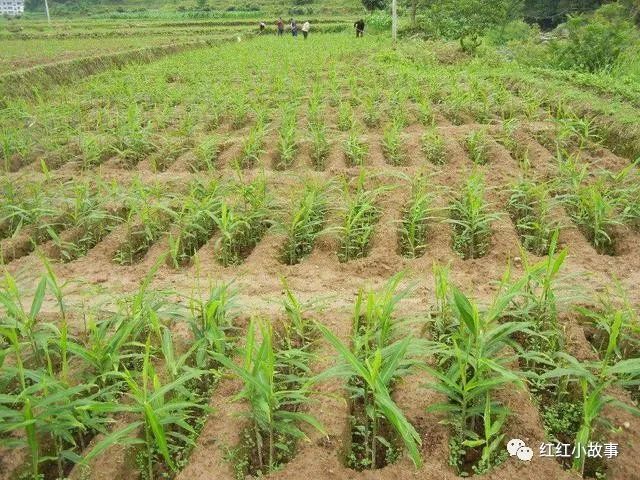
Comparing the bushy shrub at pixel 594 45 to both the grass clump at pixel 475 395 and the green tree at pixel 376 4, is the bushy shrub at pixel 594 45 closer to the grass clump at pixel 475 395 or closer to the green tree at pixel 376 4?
the grass clump at pixel 475 395

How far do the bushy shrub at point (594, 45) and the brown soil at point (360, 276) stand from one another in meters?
4.07

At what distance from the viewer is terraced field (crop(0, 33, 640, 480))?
1.71 meters

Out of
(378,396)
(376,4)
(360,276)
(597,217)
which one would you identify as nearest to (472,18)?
(597,217)

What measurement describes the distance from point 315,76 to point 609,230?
6.11 m

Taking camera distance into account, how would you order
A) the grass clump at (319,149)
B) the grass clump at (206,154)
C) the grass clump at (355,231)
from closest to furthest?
the grass clump at (355,231)
the grass clump at (206,154)
the grass clump at (319,149)

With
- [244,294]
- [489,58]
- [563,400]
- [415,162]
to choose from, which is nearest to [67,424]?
[244,294]

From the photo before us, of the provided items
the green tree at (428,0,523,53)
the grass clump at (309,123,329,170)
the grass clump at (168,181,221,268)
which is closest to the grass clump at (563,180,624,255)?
the grass clump at (309,123,329,170)

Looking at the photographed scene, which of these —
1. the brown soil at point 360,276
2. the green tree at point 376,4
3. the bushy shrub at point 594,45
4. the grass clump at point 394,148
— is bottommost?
Result: the brown soil at point 360,276

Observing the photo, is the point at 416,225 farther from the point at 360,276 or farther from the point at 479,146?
the point at 479,146

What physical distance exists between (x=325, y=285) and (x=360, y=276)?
0.22m

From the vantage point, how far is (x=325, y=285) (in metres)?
2.75

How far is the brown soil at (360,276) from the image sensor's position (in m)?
1.68

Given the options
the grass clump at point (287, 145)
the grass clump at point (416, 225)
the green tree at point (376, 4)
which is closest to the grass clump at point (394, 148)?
the grass clump at point (287, 145)

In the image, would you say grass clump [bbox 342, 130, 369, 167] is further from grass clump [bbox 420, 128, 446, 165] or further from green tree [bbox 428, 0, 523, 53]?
green tree [bbox 428, 0, 523, 53]
